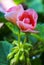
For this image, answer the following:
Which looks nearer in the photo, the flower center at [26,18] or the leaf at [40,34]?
the flower center at [26,18]

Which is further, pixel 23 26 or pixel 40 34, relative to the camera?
pixel 40 34

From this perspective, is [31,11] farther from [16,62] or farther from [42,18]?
[42,18]

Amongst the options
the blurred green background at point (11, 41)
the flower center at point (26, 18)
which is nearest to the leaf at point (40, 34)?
Result: the blurred green background at point (11, 41)

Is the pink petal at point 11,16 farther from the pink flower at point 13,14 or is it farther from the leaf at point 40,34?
the leaf at point 40,34

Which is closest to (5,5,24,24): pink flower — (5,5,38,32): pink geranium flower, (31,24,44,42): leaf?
(5,5,38,32): pink geranium flower

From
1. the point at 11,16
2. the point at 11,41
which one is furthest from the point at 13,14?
the point at 11,41

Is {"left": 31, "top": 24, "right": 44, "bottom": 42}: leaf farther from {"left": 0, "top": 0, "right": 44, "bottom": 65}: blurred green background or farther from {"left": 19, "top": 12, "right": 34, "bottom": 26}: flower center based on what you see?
{"left": 19, "top": 12, "right": 34, "bottom": 26}: flower center

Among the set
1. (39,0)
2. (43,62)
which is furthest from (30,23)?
(39,0)

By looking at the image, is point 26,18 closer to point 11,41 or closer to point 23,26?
point 23,26
